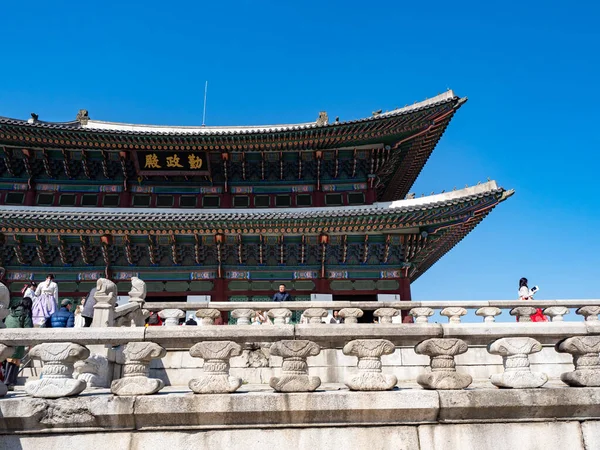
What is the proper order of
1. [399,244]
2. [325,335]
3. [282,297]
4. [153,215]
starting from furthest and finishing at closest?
[399,244]
[153,215]
[282,297]
[325,335]

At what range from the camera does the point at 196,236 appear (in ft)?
55.3

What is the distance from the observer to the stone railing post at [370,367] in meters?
4.90

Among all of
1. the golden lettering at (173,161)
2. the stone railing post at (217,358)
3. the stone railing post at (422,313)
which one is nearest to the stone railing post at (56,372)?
the stone railing post at (217,358)

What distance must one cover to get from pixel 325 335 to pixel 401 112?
13.5m

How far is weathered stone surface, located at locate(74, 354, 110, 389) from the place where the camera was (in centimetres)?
700

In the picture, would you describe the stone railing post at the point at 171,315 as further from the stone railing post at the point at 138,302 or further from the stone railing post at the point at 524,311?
the stone railing post at the point at 524,311

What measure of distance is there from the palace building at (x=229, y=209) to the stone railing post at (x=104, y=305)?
21.8ft

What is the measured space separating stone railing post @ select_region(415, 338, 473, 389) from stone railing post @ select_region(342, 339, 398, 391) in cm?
39

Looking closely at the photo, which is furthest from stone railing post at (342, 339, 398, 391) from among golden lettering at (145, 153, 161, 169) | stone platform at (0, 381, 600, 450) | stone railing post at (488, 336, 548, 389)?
golden lettering at (145, 153, 161, 169)

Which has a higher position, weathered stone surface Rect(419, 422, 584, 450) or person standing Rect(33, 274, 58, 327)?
person standing Rect(33, 274, 58, 327)

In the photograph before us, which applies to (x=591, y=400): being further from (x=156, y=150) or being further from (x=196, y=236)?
(x=156, y=150)

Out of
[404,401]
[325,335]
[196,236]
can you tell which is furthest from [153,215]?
[404,401]

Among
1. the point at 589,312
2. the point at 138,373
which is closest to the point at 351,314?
the point at 589,312

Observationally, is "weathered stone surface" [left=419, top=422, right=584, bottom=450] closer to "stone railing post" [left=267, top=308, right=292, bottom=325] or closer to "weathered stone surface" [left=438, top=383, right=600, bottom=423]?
A: "weathered stone surface" [left=438, top=383, right=600, bottom=423]
